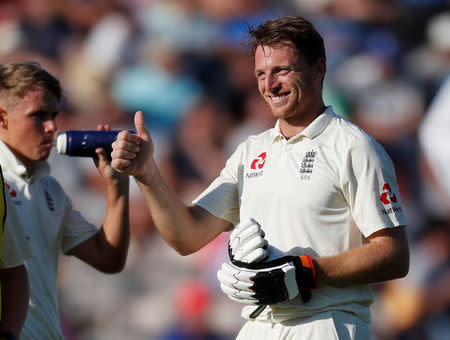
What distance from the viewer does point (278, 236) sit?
3043mm

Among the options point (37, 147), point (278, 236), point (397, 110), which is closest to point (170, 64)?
point (397, 110)

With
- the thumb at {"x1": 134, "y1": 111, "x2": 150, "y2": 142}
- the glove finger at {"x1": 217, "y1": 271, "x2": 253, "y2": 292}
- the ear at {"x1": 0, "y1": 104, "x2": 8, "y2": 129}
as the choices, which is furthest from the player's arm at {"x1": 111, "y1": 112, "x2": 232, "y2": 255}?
the ear at {"x1": 0, "y1": 104, "x2": 8, "y2": 129}

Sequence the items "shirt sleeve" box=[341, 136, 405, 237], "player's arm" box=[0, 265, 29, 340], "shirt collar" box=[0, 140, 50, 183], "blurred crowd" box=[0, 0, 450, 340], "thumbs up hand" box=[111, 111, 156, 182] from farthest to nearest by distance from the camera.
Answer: "blurred crowd" box=[0, 0, 450, 340]
"shirt collar" box=[0, 140, 50, 183]
"thumbs up hand" box=[111, 111, 156, 182]
"shirt sleeve" box=[341, 136, 405, 237]
"player's arm" box=[0, 265, 29, 340]

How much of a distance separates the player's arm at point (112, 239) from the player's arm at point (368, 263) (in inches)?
55.2

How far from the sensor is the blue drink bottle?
3697 millimetres

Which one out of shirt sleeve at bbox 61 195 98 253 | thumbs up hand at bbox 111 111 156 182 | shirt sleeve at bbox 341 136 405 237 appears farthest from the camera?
shirt sleeve at bbox 61 195 98 253

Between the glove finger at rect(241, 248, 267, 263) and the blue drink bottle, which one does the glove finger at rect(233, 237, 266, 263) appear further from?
the blue drink bottle

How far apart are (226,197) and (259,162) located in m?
0.25

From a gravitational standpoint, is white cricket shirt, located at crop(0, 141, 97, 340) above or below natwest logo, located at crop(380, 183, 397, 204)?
below

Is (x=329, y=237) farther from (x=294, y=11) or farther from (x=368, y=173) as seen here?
(x=294, y=11)

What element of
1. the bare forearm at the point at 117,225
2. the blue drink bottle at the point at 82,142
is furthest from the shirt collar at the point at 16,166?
the bare forearm at the point at 117,225

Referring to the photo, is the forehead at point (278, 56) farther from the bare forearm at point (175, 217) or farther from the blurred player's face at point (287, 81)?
the bare forearm at point (175, 217)

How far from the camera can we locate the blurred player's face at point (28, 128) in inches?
152

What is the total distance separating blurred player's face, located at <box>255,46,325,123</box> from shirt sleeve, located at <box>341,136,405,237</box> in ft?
1.03
